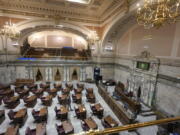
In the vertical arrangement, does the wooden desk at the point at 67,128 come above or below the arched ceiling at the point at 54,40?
below

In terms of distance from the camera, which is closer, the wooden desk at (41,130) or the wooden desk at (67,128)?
the wooden desk at (41,130)

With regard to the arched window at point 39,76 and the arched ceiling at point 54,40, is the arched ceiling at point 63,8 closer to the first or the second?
the arched ceiling at point 54,40

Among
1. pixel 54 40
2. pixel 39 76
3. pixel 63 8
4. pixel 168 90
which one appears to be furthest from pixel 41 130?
pixel 54 40

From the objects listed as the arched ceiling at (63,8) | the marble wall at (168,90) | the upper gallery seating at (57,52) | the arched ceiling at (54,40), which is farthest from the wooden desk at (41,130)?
the arched ceiling at (54,40)

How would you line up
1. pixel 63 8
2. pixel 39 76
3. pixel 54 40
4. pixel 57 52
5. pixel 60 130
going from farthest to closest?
pixel 54 40 → pixel 57 52 → pixel 39 76 → pixel 63 8 → pixel 60 130

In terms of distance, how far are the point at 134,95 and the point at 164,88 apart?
125 inches

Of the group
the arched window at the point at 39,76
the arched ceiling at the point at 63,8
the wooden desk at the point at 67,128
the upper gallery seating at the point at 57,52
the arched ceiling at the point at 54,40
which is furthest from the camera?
the arched ceiling at the point at 54,40

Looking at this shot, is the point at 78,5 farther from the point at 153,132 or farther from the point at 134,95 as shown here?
the point at 153,132

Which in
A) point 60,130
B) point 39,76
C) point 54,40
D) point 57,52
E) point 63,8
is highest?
point 63,8

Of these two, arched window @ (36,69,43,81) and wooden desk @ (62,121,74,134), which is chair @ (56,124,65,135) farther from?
arched window @ (36,69,43,81)

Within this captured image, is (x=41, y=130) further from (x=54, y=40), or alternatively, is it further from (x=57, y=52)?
(x=54, y=40)

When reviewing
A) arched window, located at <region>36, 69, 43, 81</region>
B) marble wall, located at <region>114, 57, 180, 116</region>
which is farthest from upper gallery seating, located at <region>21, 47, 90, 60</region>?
marble wall, located at <region>114, 57, 180, 116</region>

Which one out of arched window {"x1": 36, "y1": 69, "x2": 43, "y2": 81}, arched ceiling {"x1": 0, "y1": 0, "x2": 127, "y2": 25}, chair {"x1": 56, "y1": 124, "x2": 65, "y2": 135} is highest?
arched ceiling {"x1": 0, "y1": 0, "x2": 127, "y2": 25}

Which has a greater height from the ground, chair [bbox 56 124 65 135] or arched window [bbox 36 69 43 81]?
arched window [bbox 36 69 43 81]
